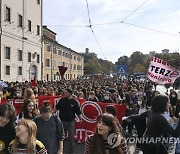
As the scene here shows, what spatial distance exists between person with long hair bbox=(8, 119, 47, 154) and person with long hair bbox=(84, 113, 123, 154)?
2.19 feet

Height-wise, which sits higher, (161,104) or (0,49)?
(0,49)

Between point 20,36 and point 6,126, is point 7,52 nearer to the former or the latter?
point 20,36

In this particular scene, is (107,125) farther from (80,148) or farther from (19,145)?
(80,148)

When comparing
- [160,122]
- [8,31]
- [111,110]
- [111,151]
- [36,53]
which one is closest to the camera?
[111,151]

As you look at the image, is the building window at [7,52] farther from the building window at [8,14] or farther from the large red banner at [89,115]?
the large red banner at [89,115]

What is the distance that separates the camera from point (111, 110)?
6.16 m

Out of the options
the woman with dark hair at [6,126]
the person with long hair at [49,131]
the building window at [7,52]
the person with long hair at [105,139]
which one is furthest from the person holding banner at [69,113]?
the building window at [7,52]

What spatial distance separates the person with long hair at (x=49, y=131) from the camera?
18.7 feet

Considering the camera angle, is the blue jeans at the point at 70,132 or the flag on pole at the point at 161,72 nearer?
the blue jeans at the point at 70,132

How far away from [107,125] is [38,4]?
4201 centimetres

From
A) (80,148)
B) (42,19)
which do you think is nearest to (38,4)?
(42,19)

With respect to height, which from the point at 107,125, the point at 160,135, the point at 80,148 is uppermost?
the point at 107,125

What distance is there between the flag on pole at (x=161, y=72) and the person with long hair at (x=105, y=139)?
9.29 metres

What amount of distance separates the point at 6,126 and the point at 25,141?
30.9 inches
